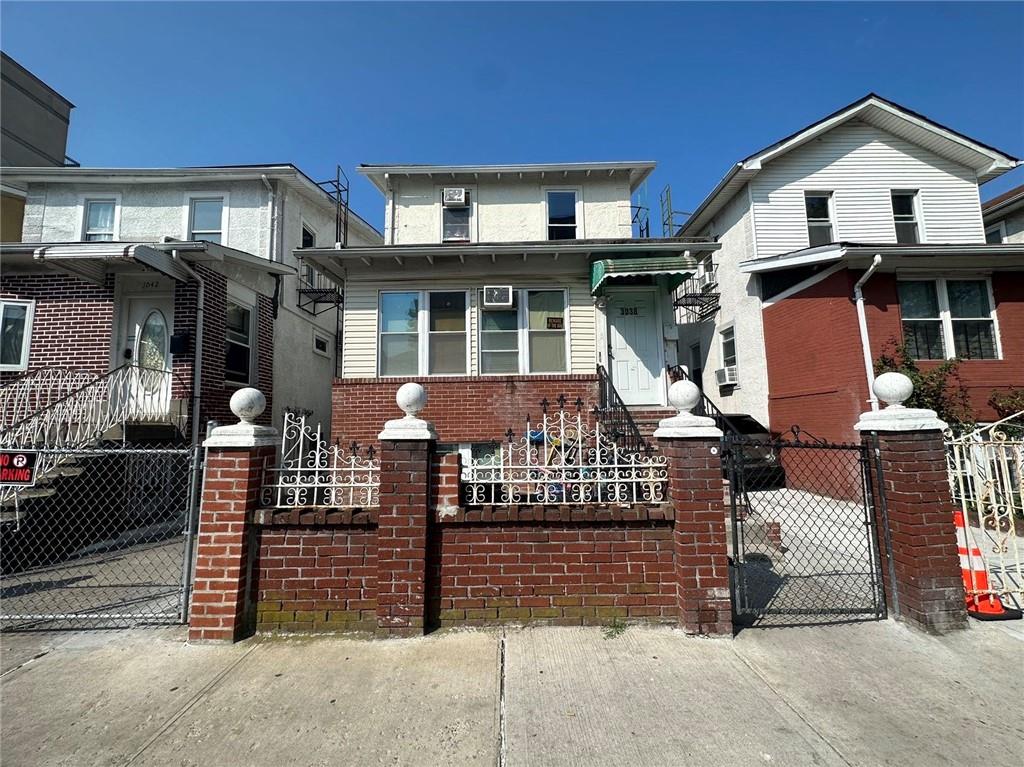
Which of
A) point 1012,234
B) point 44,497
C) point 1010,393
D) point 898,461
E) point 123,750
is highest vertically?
point 1012,234

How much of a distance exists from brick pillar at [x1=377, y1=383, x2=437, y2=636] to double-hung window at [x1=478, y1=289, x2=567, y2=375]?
5.32 meters

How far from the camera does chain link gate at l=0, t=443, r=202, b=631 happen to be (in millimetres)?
3807

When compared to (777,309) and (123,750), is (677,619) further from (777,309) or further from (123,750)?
(777,309)

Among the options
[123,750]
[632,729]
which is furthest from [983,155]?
[123,750]

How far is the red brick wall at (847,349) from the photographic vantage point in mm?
A: 8945

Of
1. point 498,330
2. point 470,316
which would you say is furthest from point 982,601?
point 470,316

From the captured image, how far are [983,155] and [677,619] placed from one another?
1447 cm

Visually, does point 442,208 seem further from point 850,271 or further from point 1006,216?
point 1006,216

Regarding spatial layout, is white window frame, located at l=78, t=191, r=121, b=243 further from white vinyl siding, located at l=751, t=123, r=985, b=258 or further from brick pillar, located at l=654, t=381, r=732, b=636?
white vinyl siding, located at l=751, t=123, r=985, b=258

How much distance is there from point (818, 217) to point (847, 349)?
4155mm

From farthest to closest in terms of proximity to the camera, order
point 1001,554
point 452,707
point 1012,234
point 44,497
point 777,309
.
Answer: point 1012,234 < point 777,309 < point 44,497 < point 1001,554 < point 452,707

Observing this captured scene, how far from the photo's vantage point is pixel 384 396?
28.2ft

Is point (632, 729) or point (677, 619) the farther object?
point (677, 619)

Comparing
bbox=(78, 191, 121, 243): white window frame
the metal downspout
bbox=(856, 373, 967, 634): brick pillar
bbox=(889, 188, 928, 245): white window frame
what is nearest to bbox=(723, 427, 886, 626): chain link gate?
bbox=(856, 373, 967, 634): brick pillar
